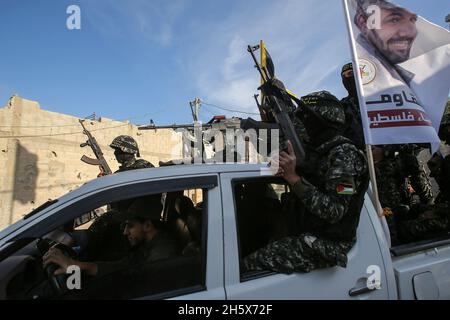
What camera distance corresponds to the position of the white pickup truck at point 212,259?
1476mm

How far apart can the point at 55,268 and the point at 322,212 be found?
1378 mm

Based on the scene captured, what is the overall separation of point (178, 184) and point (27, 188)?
12.6 meters

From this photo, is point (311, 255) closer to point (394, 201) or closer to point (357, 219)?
point (357, 219)

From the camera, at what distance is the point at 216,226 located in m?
1.59

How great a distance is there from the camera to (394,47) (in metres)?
2.35

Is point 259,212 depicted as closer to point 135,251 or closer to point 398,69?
point 135,251

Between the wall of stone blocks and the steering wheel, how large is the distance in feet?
38.3

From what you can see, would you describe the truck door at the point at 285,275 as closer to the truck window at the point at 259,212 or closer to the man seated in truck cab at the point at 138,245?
the truck window at the point at 259,212

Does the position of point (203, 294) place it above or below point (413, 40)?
below

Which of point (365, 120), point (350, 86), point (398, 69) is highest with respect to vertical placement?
point (350, 86)

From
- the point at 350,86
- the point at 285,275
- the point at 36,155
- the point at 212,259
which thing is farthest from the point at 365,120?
the point at 36,155

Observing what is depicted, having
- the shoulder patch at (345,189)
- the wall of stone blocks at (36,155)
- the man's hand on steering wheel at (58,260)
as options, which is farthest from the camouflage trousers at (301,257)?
the wall of stone blocks at (36,155)
